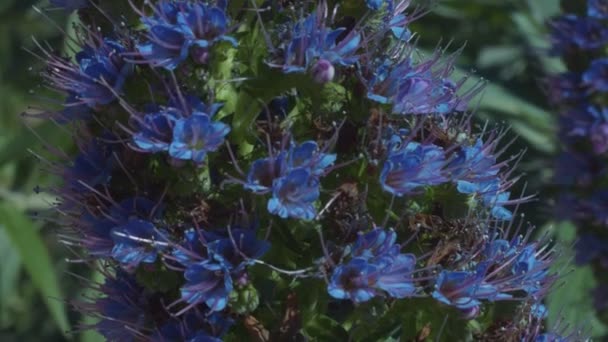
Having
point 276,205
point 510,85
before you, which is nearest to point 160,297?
point 276,205

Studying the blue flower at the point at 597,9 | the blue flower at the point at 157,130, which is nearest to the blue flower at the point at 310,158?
the blue flower at the point at 157,130

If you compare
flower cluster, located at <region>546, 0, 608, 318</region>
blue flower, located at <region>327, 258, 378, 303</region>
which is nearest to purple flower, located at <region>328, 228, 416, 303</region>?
blue flower, located at <region>327, 258, 378, 303</region>

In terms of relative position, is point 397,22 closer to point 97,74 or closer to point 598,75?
Answer: point 97,74

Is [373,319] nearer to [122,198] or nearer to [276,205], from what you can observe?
[276,205]

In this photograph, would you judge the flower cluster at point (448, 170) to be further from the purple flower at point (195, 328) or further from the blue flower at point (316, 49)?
the purple flower at point (195, 328)

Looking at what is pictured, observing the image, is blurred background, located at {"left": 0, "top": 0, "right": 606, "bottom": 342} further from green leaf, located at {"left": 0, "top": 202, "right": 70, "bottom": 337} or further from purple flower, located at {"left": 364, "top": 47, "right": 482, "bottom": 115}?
purple flower, located at {"left": 364, "top": 47, "right": 482, "bottom": 115}

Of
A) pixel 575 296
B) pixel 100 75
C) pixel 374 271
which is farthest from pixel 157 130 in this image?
pixel 575 296

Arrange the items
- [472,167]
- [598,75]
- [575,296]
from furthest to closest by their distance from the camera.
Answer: [575,296], [598,75], [472,167]
